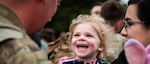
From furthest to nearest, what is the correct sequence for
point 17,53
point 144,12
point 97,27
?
point 97,27
point 144,12
point 17,53

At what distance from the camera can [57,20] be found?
30844 millimetres

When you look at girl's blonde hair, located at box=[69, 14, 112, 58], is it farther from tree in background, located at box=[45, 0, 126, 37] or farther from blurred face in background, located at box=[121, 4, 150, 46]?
tree in background, located at box=[45, 0, 126, 37]

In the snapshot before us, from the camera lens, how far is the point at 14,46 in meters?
2.15

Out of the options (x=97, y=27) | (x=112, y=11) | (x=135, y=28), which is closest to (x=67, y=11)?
(x=112, y=11)

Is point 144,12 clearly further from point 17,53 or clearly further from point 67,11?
point 67,11

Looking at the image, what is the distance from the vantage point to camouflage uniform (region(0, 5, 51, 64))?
2127 mm

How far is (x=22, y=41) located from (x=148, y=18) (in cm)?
199

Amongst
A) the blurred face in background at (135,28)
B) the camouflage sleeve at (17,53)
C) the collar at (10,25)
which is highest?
the collar at (10,25)

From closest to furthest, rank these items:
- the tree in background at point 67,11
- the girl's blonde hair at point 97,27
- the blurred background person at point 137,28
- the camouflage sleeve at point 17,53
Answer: the camouflage sleeve at point 17,53 < the blurred background person at point 137,28 < the girl's blonde hair at point 97,27 < the tree in background at point 67,11

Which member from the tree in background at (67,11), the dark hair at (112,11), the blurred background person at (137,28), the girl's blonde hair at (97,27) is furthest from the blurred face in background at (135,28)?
the tree in background at (67,11)

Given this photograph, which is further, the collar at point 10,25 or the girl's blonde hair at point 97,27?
the girl's blonde hair at point 97,27

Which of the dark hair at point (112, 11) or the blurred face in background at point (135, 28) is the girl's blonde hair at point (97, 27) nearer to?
the blurred face in background at point (135, 28)

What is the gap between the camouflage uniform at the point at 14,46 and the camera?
6.98ft

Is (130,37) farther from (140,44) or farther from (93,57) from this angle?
(93,57)
